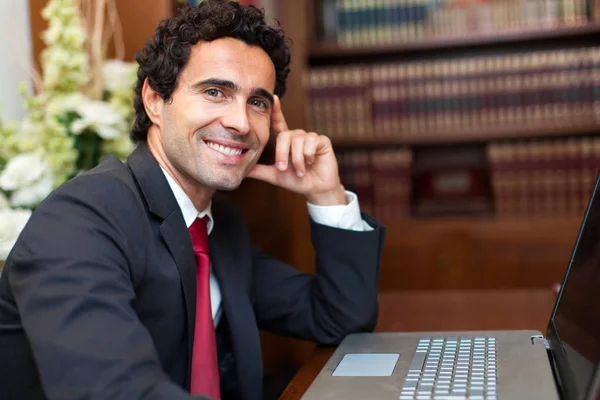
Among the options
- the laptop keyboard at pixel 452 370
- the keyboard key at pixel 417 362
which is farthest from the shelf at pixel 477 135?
the keyboard key at pixel 417 362

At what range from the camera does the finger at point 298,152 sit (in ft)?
4.25

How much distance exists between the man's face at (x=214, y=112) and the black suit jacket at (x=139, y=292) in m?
0.07

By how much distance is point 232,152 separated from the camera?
123 cm

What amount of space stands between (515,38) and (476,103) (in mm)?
280

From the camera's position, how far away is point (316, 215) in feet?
4.50

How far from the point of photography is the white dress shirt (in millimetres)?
1246

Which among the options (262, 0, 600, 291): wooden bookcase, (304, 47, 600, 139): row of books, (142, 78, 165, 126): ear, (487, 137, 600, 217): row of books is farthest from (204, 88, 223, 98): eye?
(487, 137, 600, 217): row of books

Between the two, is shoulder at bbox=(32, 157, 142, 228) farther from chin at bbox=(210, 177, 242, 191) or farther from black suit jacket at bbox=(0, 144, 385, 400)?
chin at bbox=(210, 177, 242, 191)

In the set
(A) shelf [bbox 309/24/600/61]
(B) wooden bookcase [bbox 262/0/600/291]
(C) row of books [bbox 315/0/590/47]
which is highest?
(C) row of books [bbox 315/0/590/47]

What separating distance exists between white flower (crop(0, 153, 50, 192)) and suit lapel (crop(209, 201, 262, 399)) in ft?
1.27

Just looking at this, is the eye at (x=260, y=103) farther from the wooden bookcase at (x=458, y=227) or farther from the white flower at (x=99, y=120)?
the wooden bookcase at (x=458, y=227)

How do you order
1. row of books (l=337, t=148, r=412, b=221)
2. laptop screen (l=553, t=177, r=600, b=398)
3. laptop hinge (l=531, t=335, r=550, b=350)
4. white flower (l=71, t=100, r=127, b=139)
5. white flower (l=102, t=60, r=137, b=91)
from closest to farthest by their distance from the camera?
laptop screen (l=553, t=177, r=600, b=398), laptop hinge (l=531, t=335, r=550, b=350), white flower (l=71, t=100, r=127, b=139), white flower (l=102, t=60, r=137, b=91), row of books (l=337, t=148, r=412, b=221)

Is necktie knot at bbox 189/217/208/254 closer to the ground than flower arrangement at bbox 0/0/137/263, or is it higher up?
closer to the ground

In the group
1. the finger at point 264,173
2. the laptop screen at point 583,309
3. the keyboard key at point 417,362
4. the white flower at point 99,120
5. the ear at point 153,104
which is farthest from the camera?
the white flower at point 99,120
